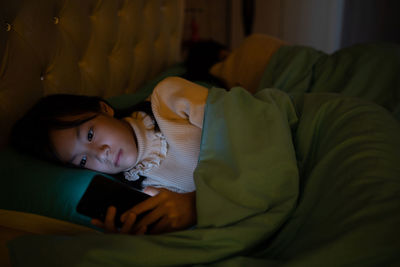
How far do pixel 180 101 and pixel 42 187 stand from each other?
0.42 metres

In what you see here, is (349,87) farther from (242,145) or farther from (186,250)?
(186,250)

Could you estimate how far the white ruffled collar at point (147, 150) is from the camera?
0.85 m

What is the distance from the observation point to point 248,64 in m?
1.48

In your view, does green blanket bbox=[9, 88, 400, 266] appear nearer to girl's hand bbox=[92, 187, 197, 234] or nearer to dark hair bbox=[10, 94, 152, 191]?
girl's hand bbox=[92, 187, 197, 234]

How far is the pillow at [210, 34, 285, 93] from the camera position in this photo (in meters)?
1.45

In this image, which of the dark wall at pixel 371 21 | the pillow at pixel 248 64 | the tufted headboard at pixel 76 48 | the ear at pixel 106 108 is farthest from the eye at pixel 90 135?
the dark wall at pixel 371 21

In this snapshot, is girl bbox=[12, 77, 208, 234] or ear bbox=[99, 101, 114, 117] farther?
ear bbox=[99, 101, 114, 117]

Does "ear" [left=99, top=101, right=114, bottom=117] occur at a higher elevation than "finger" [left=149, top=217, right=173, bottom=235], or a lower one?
higher

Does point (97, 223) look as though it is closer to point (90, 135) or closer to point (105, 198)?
point (105, 198)

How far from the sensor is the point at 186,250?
50 centimetres

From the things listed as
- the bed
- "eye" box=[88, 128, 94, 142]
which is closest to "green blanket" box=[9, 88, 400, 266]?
the bed

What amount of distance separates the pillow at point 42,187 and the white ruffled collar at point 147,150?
153 millimetres

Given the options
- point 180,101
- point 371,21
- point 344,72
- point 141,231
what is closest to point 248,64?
point 344,72

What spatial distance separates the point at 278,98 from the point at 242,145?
26cm
